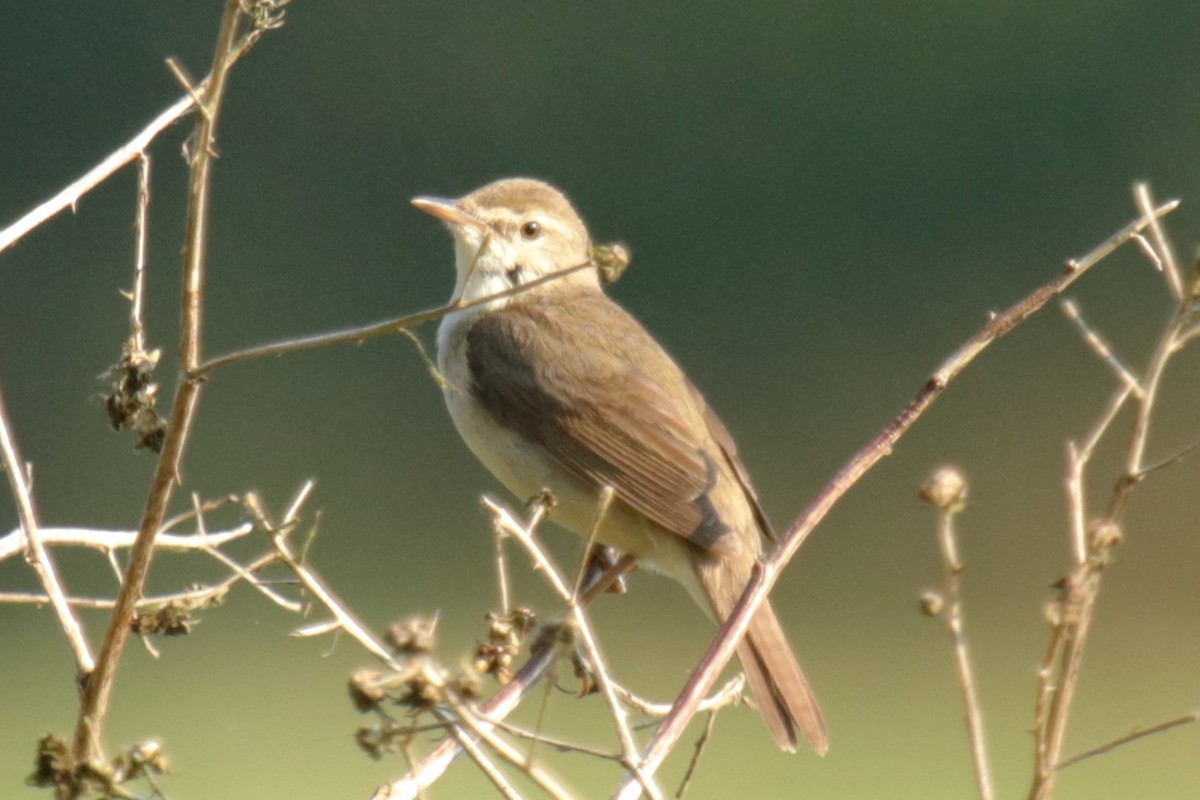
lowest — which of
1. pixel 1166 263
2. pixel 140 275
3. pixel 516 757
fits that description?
pixel 516 757

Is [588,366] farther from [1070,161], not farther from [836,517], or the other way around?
[1070,161]

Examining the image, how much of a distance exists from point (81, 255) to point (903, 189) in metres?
6.26

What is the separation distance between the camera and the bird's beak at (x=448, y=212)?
15.3ft

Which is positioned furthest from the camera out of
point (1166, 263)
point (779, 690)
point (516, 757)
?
point (779, 690)

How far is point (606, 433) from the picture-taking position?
4398 mm

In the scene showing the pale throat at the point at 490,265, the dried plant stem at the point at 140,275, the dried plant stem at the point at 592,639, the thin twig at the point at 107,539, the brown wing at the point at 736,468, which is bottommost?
the dried plant stem at the point at 592,639

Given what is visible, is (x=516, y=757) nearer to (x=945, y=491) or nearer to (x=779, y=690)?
(x=945, y=491)

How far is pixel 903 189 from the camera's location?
14.6 metres

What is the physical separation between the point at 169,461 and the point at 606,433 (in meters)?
2.62

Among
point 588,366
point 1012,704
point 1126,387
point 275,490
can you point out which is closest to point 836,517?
point 1012,704

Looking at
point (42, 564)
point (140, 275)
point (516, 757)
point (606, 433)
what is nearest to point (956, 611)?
point (516, 757)

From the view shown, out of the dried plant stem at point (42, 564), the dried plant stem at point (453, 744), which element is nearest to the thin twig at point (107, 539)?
the dried plant stem at point (42, 564)

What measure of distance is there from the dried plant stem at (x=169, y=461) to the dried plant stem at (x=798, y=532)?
1.64 ft

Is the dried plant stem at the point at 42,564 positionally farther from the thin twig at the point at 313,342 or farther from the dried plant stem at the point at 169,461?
the thin twig at the point at 313,342
